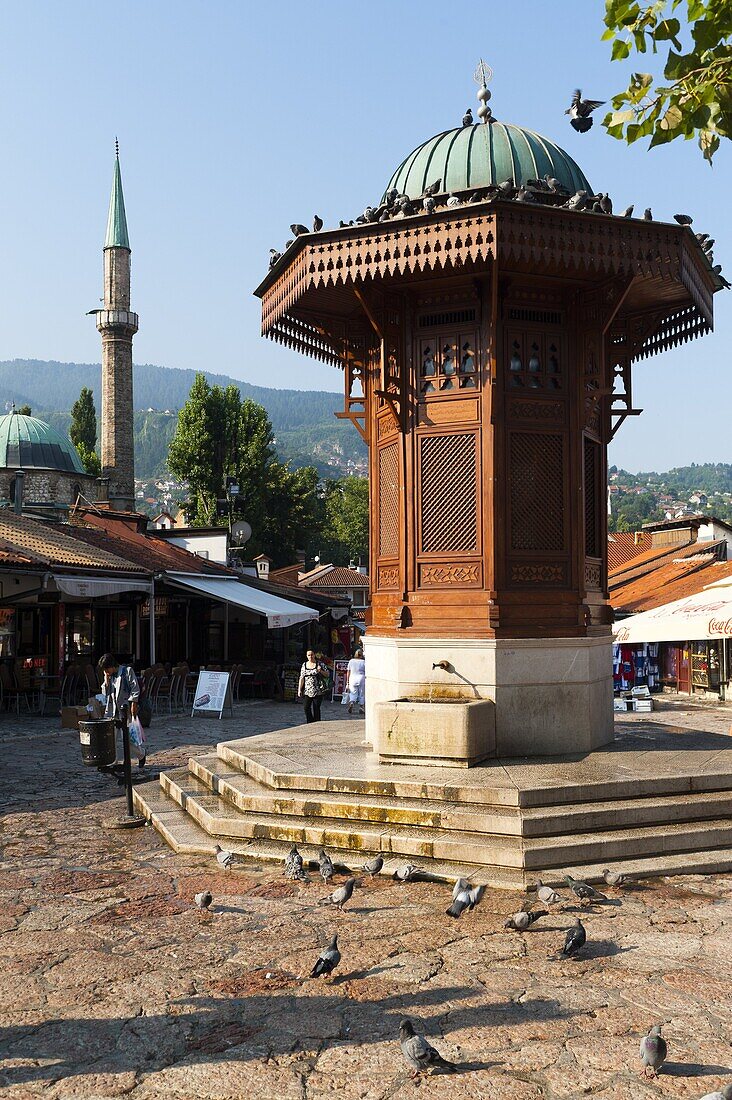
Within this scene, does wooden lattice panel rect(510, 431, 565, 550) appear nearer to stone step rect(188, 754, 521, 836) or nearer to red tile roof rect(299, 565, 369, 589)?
stone step rect(188, 754, 521, 836)

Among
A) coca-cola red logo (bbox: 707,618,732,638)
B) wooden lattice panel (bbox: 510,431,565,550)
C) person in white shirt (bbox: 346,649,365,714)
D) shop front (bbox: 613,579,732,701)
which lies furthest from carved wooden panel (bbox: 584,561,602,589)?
person in white shirt (bbox: 346,649,365,714)

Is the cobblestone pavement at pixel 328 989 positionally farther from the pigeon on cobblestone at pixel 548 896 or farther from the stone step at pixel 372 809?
the stone step at pixel 372 809

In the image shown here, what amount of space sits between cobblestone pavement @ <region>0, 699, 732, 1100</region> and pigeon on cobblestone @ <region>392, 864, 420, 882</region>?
0.26 ft

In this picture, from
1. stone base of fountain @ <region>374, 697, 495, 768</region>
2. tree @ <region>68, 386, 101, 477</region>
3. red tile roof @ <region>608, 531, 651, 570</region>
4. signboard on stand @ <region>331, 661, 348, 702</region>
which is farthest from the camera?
tree @ <region>68, 386, 101, 477</region>

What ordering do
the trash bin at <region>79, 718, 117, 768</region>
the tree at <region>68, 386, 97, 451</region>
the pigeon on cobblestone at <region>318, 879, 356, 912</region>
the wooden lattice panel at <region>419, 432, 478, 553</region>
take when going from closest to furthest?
the pigeon on cobblestone at <region>318, 879, 356, 912</region>
the trash bin at <region>79, 718, 117, 768</region>
the wooden lattice panel at <region>419, 432, 478, 553</region>
the tree at <region>68, 386, 97, 451</region>

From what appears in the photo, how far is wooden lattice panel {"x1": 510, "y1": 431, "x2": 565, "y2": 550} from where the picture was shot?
9.30 meters

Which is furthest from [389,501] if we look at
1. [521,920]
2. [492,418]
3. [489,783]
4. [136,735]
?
[521,920]

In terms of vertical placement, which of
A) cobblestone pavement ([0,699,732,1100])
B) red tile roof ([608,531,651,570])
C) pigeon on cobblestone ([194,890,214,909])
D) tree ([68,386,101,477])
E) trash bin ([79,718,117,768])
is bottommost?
cobblestone pavement ([0,699,732,1100])

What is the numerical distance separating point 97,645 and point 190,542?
10.3m

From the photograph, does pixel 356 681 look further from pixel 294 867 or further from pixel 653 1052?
pixel 653 1052

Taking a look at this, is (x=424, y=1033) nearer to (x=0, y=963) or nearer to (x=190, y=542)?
(x=0, y=963)

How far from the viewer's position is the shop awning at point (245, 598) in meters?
21.4

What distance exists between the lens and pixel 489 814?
709 centimetres

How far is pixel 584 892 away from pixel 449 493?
14.4 ft
